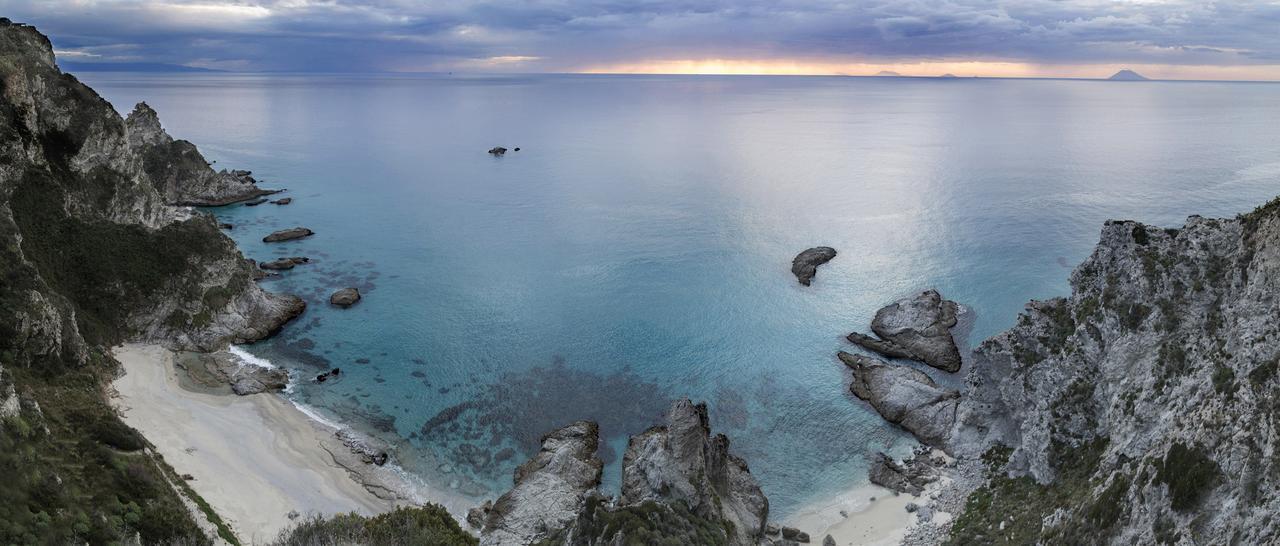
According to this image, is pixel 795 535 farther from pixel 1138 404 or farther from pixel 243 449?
pixel 243 449

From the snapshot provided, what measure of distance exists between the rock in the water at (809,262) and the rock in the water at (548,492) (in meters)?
43.5

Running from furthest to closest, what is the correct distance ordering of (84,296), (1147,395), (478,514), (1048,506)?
(84,296) → (478,514) → (1048,506) → (1147,395)

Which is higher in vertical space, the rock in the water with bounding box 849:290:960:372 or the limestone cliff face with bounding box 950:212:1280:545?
the limestone cliff face with bounding box 950:212:1280:545

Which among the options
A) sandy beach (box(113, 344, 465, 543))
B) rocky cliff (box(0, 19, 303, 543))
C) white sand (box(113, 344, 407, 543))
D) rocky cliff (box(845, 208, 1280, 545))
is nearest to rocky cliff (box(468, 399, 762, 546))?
sandy beach (box(113, 344, 465, 543))

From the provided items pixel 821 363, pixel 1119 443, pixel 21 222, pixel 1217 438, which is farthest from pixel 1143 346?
pixel 21 222

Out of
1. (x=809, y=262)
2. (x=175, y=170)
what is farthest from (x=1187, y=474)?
(x=175, y=170)

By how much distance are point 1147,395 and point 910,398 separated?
22.0 m

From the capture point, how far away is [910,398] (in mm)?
52812

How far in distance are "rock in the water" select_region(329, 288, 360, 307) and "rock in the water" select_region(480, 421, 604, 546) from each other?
1419 inches

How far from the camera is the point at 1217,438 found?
83.9 ft

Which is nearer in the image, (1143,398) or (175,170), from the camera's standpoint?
(1143,398)

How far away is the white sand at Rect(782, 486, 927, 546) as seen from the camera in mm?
40312

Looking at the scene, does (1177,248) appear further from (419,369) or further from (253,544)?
(419,369)

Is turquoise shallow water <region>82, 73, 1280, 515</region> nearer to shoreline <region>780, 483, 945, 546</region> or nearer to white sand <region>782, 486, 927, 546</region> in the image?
shoreline <region>780, 483, 945, 546</region>
